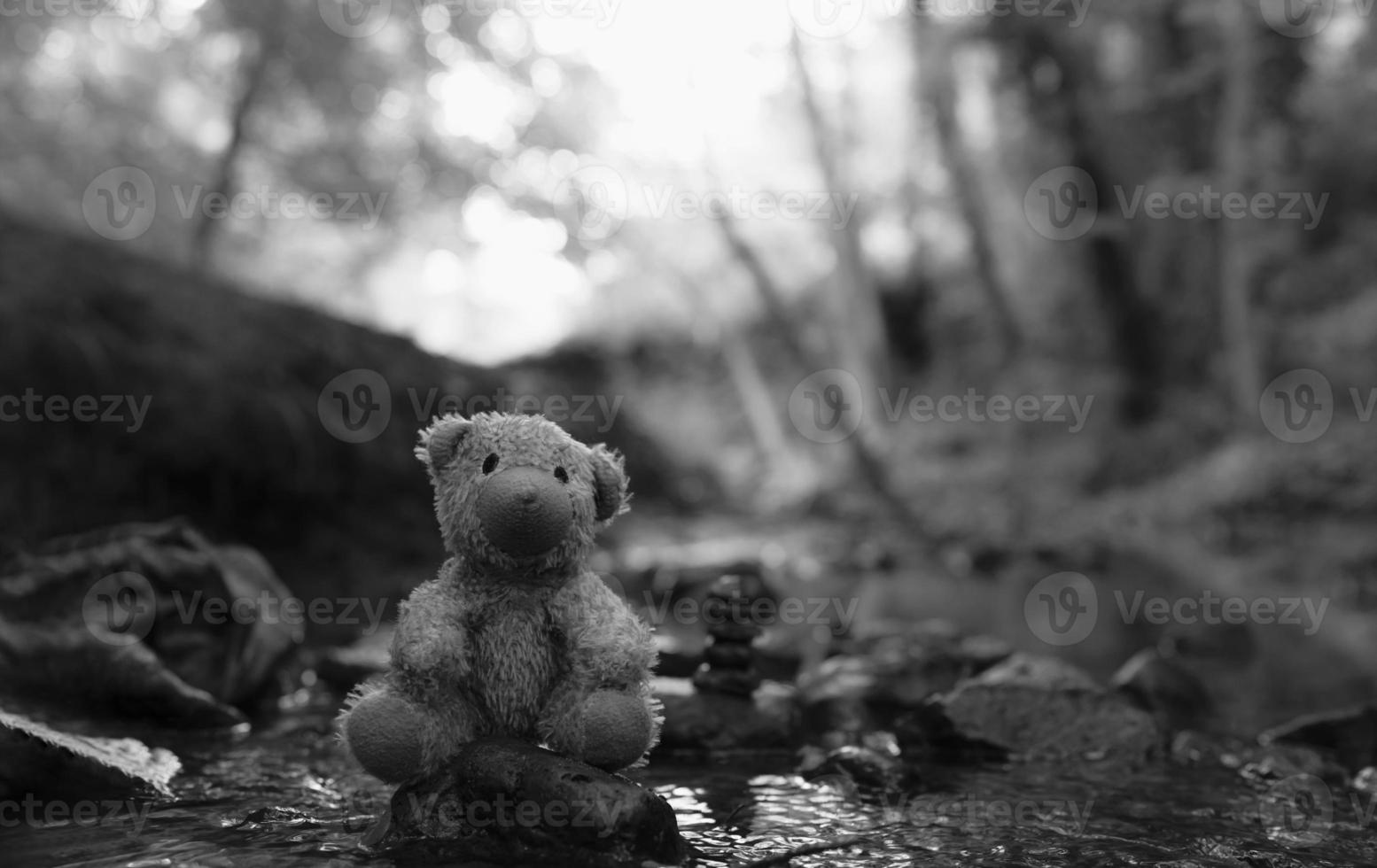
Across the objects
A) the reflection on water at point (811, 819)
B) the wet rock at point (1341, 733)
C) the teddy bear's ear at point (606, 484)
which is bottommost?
the reflection on water at point (811, 819)

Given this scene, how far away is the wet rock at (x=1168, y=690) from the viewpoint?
4.84 metres

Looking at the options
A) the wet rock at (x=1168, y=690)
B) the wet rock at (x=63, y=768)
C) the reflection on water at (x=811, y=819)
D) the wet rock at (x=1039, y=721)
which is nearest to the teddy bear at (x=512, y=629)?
the reflection on water at (x=811, y=819)

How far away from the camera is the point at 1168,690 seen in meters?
4.98

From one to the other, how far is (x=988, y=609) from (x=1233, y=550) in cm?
332

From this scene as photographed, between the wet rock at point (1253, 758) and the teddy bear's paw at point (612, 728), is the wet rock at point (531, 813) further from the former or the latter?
the wet rock at point (1253, 758)

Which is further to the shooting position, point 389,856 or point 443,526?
point 443,526

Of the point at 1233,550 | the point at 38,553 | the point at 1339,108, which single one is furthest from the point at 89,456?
the point at 1339,108

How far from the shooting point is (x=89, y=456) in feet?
23.2

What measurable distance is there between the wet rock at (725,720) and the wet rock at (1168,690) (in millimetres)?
1886

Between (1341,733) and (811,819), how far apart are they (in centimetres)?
275

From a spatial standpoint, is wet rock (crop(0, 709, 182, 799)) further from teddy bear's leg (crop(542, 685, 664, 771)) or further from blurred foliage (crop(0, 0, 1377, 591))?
blurred foliage (crop(0, 0, 1377, 591))

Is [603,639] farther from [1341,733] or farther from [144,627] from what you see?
[1341,733]

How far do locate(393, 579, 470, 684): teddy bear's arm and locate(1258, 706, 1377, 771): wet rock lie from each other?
144 inches

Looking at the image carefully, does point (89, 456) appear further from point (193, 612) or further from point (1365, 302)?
point (1365, 302)
